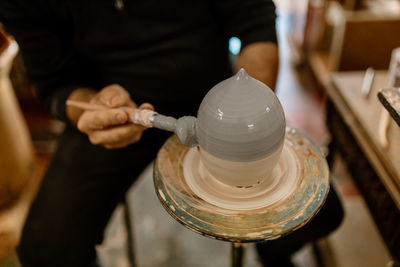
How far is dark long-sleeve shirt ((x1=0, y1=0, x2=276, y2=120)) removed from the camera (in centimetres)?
100

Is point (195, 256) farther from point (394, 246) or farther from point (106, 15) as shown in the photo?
point (106, 15)

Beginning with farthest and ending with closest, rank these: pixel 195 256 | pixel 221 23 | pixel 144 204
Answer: pixel 144 204
pixel 195 256
pixel 221 23

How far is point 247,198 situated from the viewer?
69 cm

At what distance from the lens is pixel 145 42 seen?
3.37 ft

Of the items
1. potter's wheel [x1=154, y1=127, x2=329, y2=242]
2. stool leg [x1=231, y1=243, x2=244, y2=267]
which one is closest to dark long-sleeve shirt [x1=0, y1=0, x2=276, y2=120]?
potter's wheel [x1=154, y1=127, x2=329, y2=242]

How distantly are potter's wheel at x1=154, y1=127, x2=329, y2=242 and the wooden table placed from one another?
19cm

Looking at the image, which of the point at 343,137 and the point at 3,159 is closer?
the point at 343,137

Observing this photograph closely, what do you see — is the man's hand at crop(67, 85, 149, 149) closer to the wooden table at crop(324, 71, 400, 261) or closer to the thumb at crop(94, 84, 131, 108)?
the thumb at crop(94, 84, 131, 108)

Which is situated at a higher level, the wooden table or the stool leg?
the wooden table

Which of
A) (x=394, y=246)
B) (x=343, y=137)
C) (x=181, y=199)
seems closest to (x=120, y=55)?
(x=181, y=199)

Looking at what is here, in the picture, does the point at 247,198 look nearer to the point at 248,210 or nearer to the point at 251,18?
the point at 248,210

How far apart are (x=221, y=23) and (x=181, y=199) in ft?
2.25

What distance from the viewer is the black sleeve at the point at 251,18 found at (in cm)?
103

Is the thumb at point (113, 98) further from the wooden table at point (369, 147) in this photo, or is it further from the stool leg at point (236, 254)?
the wooden table at point (369, 147)
